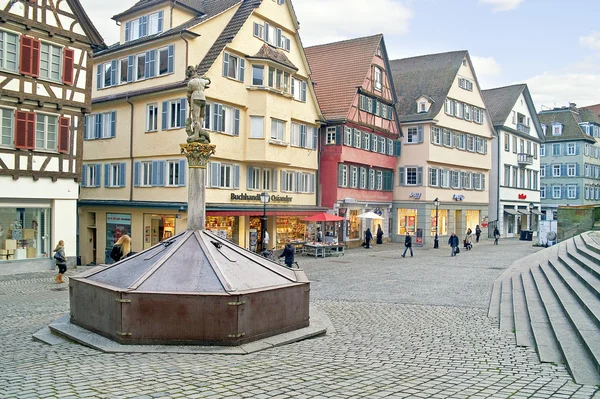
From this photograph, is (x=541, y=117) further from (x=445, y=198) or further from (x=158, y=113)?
(x=158, y=113)

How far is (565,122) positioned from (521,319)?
68.8m

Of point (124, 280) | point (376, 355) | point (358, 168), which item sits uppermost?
point (358, 168)

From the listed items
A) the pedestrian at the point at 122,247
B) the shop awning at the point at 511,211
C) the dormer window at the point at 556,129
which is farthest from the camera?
the dormer window at the point at 556,129

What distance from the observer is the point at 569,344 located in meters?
9.62

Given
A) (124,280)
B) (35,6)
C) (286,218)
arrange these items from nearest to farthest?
1. (124,280)
2. (35,6)
3. (286,218)

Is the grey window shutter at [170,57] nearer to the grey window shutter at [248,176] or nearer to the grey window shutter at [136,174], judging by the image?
the grey window shutter at [136,174]

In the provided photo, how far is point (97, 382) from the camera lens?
774 centimetres

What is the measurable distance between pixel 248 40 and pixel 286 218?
36.4 ft

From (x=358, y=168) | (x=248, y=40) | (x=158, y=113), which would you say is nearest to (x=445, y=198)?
(x=358, y=168)

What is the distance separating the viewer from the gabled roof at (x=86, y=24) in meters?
24.9

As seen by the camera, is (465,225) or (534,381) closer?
(534,381)

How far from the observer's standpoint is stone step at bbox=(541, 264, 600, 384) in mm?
8672

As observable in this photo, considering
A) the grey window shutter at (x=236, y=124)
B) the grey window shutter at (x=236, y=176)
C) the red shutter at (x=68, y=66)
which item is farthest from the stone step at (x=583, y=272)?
the red shutter at (x=68, y=66)

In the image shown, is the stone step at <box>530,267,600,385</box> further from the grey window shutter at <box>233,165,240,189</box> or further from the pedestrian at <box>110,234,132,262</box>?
the grey window shutter at <box>233,165,240,189</box>
